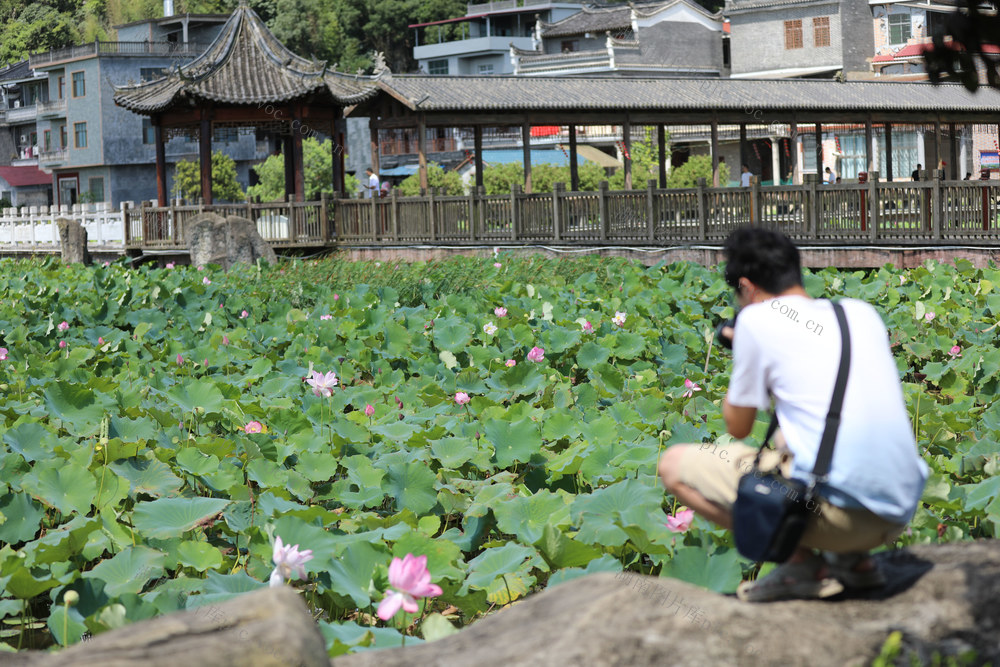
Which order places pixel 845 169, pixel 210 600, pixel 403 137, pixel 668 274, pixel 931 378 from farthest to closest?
pixel 403 137, pixel 845 169, pixel 668 274, pixel 931 378, pixel 210 600

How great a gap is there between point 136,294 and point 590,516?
753 centimetres

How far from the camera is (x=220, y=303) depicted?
9.86 m

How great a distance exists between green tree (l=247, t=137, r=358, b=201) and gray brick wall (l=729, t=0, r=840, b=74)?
53.5 ft

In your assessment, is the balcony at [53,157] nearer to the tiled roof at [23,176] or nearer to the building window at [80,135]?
the building window at [80,135]

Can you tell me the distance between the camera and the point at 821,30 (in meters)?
43.4

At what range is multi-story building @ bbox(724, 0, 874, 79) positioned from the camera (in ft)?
141

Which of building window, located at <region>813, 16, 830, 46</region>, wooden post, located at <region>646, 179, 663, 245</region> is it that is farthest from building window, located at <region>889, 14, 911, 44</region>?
wooden post, located at <region>646, 179, 663, 245</region>

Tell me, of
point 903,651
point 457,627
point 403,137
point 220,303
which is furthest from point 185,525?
point 403,137

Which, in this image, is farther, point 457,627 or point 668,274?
point 668,274

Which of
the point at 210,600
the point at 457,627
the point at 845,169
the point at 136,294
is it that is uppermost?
the point at 845,169

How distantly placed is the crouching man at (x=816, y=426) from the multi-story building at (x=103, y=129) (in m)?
44.4

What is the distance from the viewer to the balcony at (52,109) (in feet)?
157

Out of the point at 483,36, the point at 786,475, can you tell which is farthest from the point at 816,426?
the point at 483,36

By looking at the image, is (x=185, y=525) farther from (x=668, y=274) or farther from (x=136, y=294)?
(x=668, y=274)
